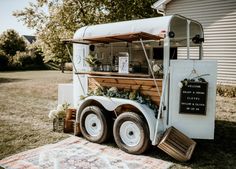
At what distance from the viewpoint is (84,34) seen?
7.24 meters

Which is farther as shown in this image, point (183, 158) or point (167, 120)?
point (167, 120)

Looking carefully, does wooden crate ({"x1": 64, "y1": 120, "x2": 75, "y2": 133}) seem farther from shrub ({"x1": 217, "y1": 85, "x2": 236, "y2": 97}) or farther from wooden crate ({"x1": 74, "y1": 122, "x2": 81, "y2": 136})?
shrub ({"x1": 217, "y1": 85, "x2": 236, "y2": 97})

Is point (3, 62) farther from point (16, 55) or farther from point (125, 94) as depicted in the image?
point (125, 94)

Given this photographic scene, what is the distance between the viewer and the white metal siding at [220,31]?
12.1 meters

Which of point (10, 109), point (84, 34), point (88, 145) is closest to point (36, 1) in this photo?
point (10, 109)

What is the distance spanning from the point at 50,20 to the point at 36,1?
169 centimetres

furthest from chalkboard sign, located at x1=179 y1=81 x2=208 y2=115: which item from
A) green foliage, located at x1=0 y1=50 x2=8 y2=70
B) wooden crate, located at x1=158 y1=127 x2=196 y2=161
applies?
green foliage, located at x1=0 y1=50 x2=8 y2=70

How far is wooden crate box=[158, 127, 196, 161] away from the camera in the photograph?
5.22 metres

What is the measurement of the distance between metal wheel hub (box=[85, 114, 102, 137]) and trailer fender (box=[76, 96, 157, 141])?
0.32m

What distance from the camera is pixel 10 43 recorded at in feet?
142

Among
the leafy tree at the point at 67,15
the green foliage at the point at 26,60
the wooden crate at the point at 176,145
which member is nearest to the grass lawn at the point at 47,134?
the wooden crate at the point at 176,145

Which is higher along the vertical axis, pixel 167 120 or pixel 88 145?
pixel 167 120

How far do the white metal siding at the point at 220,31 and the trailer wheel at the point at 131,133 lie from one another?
8.07 meters

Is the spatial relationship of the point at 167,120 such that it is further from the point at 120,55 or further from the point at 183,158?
the point at 120,55
